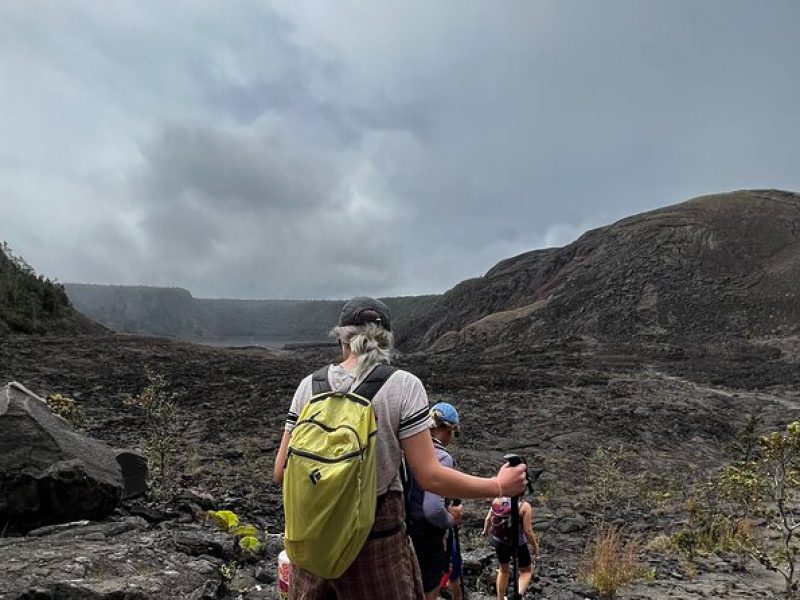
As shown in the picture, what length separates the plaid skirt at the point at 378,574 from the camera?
6.37 feet

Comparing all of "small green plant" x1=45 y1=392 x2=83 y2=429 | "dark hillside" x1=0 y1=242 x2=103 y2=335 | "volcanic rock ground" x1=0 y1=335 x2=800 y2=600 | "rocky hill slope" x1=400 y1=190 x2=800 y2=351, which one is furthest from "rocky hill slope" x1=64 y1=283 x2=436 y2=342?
"small green plant" x1=45 y1=392 x2=83 y2=429

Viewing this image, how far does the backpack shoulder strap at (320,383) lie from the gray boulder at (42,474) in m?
3.69

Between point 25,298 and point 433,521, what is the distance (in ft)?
102

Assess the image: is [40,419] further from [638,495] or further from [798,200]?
[798,200]

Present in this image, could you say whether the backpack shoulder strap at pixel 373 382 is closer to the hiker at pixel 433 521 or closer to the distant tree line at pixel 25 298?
the hiker at pixel 433 521

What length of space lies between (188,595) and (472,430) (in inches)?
434

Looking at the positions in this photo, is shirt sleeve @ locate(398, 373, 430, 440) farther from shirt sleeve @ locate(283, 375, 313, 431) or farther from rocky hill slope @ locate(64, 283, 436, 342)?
rocky hill slope @ locate(64, 283, 436, 342)

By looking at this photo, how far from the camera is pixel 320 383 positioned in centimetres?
208

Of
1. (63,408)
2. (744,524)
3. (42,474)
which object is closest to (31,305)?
(63,408)

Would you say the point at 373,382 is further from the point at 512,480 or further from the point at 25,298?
the point at 25,298

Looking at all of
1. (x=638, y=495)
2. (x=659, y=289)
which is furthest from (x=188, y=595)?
(x=659, y=289)

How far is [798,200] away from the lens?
54969 mm

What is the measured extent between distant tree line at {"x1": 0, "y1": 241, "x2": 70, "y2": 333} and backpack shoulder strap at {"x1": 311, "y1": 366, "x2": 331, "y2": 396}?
90.1 ft

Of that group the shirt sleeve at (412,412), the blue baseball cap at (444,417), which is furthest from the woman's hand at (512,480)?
the blue baseball cap at (444,417)
